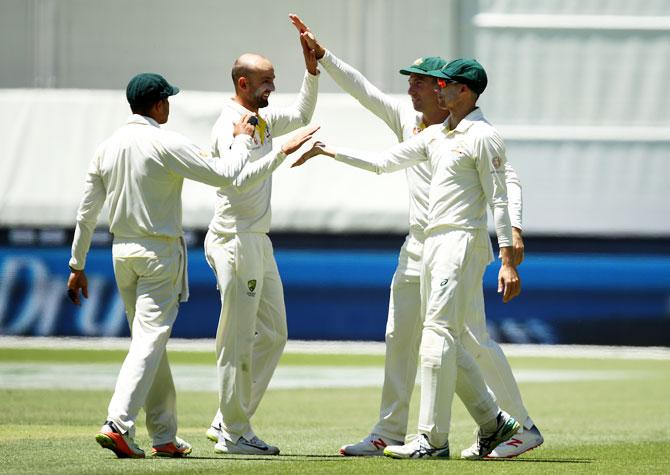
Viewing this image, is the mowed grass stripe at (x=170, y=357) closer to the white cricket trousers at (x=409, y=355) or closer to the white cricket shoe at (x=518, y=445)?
the white cricket trousers at (x=409, y=355)

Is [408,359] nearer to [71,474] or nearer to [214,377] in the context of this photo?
[71,474]

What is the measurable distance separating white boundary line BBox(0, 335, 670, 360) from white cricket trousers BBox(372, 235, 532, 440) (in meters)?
9.08

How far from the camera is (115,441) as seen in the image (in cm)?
673

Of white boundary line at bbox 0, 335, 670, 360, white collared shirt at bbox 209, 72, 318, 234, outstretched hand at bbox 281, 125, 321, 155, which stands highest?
outstretched hand at bbox 281, 125, 321, 155

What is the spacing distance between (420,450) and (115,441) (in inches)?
55.3

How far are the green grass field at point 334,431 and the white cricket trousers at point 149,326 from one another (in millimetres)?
243

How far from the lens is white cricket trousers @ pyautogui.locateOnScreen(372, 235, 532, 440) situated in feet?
23.9

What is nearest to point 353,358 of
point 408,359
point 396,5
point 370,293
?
point 370,293

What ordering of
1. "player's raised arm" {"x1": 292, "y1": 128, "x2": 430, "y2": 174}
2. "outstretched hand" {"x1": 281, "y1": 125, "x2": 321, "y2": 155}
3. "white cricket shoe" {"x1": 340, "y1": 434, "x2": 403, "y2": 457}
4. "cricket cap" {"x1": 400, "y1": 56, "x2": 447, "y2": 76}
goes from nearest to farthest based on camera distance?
1. "outstretched hand" {"x1": 281, "y1": 125, "x2": 321, "y2": 155}
2. "player's raised arm" {"x1": 292, "y1": 128, "x2": 430, "y2": 174}
3. "white cricket shoe" {"x1": 340, "y1": 434, "x2": 403, "y2": 457}
4. "cricket cap" {"x1": 400, "y1": 56, "x2": 447, "y2": 76}

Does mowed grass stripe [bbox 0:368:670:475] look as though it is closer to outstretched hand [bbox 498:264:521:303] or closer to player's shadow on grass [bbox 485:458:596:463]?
player's shadow on grass [bbox 485:458:596:463]

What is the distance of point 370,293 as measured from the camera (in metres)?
17.7

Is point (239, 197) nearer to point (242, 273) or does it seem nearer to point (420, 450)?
point (242, 273)

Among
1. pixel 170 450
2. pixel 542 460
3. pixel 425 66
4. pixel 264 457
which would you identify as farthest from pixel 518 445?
pixel 425 66

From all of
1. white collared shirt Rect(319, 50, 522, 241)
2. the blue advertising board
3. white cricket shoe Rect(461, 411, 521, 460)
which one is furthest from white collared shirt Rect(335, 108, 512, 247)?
the blue advertising board
